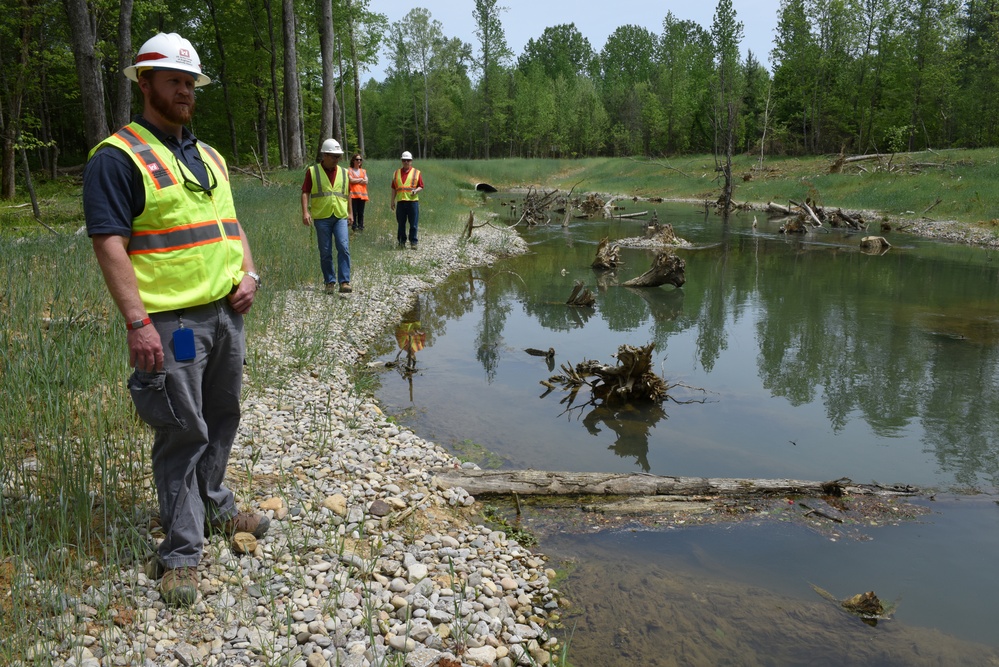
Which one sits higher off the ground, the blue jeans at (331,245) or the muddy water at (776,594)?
the blue jeans at (331,245)

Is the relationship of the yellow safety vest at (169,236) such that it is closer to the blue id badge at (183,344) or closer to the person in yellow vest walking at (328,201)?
the blue id badge at (183,344)

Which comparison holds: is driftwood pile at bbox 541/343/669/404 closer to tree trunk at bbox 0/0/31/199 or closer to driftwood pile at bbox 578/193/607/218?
tree trunk at bbox 0/0/31/199

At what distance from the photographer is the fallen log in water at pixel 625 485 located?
509 cm

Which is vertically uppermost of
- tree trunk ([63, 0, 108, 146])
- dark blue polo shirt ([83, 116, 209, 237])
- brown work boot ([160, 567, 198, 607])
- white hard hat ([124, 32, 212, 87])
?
tree trunk ([63, 0, 108, 146])

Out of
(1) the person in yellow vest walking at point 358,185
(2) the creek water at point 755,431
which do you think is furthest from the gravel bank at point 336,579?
(1) the person in yellow vest walking at point 358,185

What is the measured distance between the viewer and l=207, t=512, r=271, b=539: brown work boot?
3705mm

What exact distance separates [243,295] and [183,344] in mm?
411

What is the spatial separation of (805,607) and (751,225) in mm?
24353

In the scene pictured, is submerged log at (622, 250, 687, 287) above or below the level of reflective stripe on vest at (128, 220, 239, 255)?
below

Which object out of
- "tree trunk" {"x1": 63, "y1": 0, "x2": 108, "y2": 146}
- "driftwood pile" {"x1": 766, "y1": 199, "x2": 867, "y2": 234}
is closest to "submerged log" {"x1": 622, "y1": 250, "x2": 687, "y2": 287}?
"tree trunk" {"x1": 63, "y1": 0, "x2": 108, "y2": 146}

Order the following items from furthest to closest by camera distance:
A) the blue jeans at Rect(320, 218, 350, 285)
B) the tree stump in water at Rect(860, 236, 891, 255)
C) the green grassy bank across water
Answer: the tree stump in water at Rect(860, 236, 891, 255)
the blue jeans at Rect(320, 218, 350, 285)
the green grassy bank across water

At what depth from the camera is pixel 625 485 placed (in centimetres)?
514

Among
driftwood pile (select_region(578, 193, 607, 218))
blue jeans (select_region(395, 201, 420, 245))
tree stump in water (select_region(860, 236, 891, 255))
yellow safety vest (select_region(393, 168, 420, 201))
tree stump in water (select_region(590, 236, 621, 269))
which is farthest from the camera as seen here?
driftwood pile (select_region(578, 193, 607, 218))

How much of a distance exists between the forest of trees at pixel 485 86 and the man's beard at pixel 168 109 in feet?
30.1
